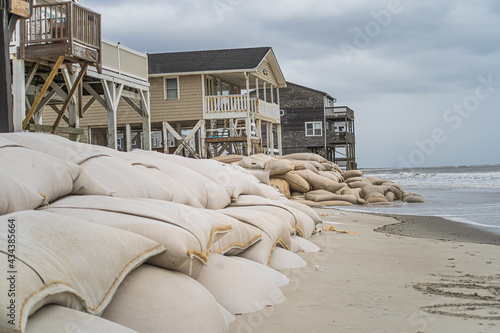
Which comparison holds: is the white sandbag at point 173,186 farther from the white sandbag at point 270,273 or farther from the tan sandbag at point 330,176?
the tan sandbag at point 330,176

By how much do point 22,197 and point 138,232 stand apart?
2.19 ft

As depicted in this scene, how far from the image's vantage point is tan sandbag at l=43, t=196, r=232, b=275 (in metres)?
2.78

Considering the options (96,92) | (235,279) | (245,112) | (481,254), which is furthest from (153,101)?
(235,279)

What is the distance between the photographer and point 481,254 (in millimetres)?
5805

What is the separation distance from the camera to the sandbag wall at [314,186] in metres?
13.7

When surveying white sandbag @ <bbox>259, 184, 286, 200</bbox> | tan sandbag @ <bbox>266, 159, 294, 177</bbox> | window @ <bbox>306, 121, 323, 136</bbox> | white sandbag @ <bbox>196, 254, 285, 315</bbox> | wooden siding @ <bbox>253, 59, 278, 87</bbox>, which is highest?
wooden siding @ <bbox>253, 59, 278, 87</bbox>

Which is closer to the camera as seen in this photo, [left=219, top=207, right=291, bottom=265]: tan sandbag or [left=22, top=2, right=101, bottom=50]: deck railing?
[left=219, top=207, right=291, bottom=265]: tan sandbag

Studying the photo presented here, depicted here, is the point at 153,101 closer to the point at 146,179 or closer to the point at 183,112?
the point at 183,112

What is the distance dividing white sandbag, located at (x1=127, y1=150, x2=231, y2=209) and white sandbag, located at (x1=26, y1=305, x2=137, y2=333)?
2.77m

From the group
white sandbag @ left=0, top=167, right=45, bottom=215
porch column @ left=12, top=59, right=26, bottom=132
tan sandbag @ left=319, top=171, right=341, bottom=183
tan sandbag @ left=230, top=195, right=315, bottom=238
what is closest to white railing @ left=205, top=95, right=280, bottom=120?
tan sandbag @ left=319, top=171, right=341, bottom=183

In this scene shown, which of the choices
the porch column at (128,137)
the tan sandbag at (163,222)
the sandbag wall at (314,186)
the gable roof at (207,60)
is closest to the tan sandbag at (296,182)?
the sandbag wall at (314,186)

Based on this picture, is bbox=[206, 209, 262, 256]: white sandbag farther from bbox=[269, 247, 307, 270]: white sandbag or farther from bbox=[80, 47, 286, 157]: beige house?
bbox=[80, 47, 286, 157]: beige house

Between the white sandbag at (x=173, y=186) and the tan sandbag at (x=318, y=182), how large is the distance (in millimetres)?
10443

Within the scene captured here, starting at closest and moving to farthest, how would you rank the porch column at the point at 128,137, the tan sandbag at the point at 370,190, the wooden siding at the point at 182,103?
the tan sandbag at the point at 370,190 < the porch column at the point at 128,137 < the wooden siding at the point at 182,103
